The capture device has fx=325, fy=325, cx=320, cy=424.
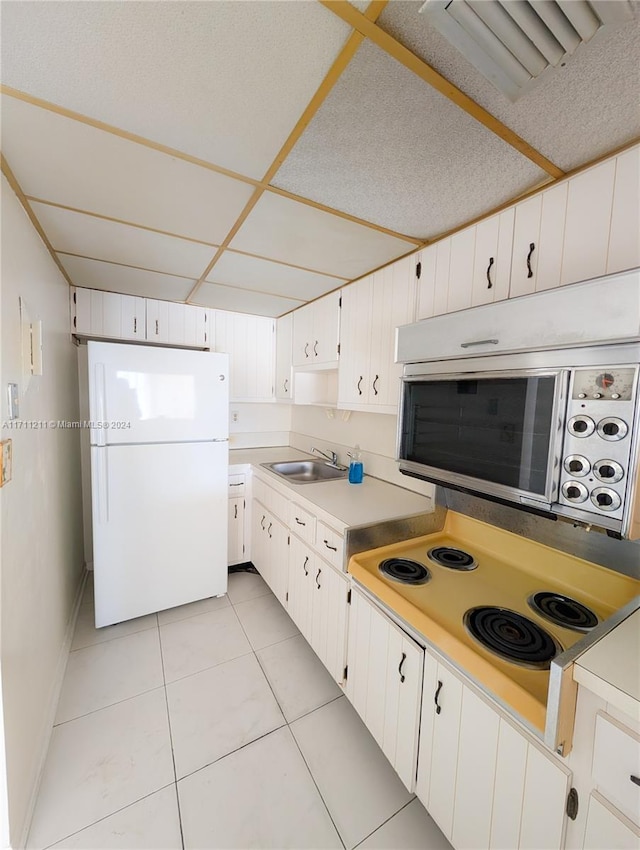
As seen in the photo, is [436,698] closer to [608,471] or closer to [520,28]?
[608,471]

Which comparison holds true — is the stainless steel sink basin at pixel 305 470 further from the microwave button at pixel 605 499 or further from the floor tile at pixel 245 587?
the microwave button at pixel 605 499

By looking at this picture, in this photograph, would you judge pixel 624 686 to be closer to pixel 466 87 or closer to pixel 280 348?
pixel 466 87

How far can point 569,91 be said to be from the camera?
0.80 meters

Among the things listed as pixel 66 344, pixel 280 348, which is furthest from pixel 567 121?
pixel 66 344

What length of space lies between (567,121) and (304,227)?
97cm

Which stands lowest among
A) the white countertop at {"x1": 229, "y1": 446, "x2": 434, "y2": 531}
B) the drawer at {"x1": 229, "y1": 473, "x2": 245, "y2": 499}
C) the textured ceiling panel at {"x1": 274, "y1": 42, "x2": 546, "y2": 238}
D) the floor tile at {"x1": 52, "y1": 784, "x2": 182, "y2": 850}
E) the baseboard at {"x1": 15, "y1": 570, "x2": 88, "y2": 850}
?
the floor tile at {"x1": 52, "y1": 784, "x2": 182, "y2": 850}

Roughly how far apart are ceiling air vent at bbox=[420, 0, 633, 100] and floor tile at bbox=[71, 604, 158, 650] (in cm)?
294

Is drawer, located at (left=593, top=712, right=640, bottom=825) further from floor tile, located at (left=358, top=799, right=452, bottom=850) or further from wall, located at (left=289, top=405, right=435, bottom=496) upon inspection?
wall, located at (left=289, top=405, right=435, bottom=496)

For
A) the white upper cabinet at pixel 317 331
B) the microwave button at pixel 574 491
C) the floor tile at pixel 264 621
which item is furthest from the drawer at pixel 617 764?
the white upper cabinet at pixel 317 331

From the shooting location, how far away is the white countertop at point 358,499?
158cm

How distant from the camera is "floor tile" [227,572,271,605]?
248 centimetres

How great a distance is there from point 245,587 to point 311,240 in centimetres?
249

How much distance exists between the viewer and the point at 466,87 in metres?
0.81

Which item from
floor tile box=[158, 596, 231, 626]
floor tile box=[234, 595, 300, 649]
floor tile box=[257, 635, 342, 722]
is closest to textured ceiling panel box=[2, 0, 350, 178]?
floor tile box=[257, 635, 342, 722]
